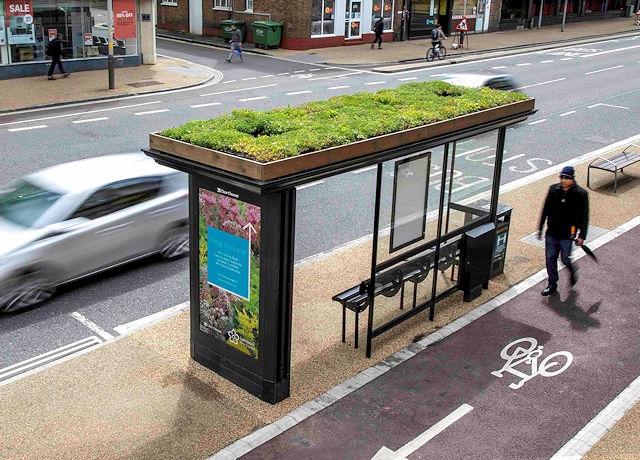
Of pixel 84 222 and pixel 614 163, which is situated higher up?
pixel 84 222

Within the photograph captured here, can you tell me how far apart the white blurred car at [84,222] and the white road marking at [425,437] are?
5.52m

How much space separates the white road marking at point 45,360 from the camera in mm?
8641

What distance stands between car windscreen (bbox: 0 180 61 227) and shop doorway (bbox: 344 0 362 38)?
99.4 feet

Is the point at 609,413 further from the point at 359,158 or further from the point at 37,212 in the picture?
the point at 37,212

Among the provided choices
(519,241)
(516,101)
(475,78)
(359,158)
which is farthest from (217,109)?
(359,158)

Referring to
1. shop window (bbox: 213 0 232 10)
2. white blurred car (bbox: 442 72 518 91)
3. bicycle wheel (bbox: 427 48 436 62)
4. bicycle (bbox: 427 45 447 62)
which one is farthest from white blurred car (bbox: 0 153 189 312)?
shop window (bbox: 213 0 232 10)

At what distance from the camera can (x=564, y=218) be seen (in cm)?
1057

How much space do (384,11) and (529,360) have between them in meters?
34.2

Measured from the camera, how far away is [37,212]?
10.8 metres

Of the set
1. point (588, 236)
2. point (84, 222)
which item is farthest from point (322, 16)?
point (84, 222)

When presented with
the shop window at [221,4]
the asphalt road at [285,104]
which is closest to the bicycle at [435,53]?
the asphalt road at [285,104]

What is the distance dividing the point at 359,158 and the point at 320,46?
104 ft

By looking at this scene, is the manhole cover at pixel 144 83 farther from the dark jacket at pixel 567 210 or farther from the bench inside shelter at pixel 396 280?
the dark jacket at pixel 567 210

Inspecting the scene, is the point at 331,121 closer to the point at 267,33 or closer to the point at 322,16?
the point at 267,33
